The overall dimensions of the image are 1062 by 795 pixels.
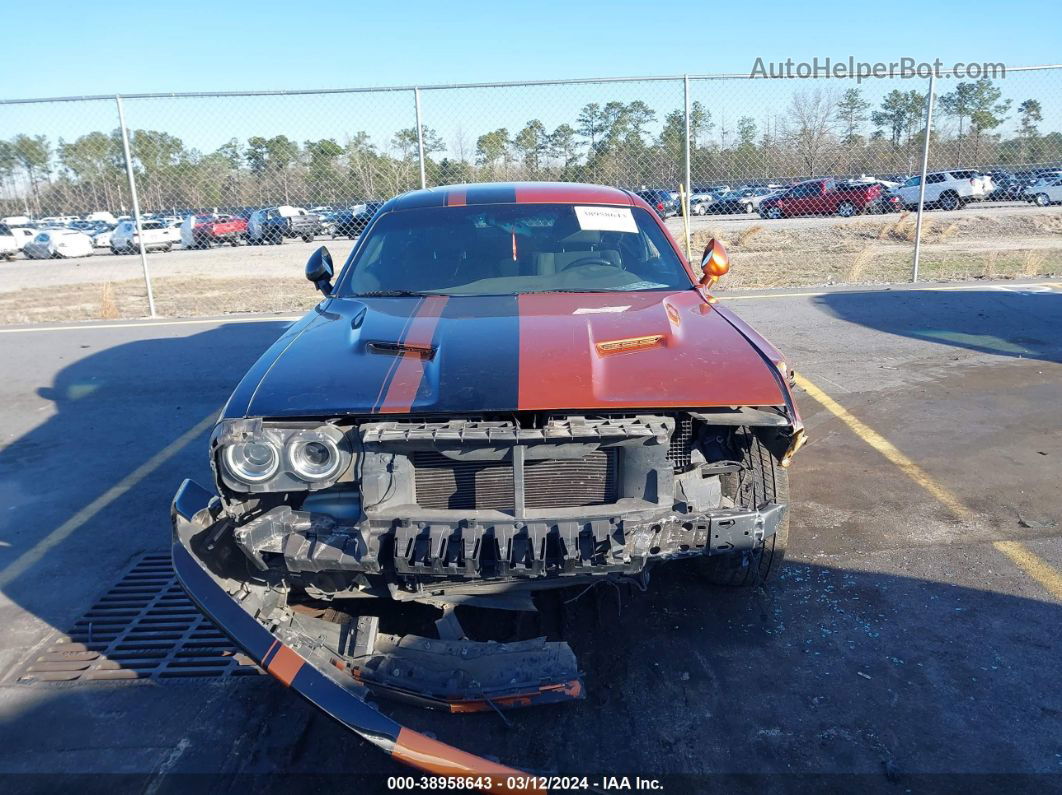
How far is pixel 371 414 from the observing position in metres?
2.54

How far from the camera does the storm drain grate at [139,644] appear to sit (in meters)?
3.02

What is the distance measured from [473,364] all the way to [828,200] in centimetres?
2613

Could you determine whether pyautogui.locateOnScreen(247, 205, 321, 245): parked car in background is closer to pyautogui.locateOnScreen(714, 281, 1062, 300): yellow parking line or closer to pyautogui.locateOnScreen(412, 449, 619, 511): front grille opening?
pyautogui.locateOnScreen(714, 281, 1062, 300): yellow parking line

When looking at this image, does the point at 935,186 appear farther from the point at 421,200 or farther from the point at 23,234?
the point at 23,234

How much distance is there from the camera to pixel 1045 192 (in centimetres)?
2733

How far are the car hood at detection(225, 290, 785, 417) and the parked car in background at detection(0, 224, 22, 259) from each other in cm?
3151

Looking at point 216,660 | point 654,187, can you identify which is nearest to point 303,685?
point 216,660

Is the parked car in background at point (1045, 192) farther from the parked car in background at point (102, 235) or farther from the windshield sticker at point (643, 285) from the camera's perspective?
the parked car in background at point (102, 235)

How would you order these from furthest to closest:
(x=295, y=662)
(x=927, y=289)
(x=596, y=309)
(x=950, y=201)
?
(x=950, y=201), (x=927, y=289), (x=596, y=309), (x=295, y=662)

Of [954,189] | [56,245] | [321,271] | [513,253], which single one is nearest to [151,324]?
[321,271]

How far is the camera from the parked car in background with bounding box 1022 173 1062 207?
2639 centimetres

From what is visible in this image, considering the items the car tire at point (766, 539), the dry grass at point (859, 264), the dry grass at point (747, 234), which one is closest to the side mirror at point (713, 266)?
the car tire at point (766, 539)

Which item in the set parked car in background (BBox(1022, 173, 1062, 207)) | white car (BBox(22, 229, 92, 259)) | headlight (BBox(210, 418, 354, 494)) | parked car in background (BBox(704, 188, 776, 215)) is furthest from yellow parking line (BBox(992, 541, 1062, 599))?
white car (BBox(22, 229, 92, 259))

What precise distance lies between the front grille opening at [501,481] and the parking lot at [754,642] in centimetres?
72
